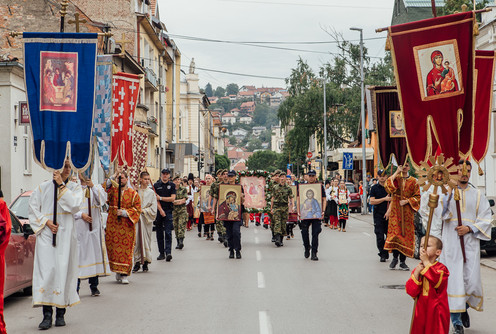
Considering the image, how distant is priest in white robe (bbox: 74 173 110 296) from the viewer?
11.1 meters

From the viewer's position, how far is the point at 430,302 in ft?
22.2

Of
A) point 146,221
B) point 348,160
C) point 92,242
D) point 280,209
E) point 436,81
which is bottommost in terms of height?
point 92,242

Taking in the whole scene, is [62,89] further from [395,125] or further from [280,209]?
[280,209]

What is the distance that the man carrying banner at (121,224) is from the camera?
1262cm

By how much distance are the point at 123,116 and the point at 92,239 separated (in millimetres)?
4502

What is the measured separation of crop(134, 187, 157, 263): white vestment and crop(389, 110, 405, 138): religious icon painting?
16.4 feet

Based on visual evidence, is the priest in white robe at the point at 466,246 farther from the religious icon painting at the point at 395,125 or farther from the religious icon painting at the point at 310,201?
the religious icon painting at the point at 310,201

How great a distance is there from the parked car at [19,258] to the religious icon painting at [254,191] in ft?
35.4

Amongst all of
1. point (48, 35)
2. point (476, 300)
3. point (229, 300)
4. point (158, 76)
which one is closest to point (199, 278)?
point (229, 300)

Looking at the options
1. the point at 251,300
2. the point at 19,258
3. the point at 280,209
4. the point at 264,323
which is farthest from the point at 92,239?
the point at 280,209

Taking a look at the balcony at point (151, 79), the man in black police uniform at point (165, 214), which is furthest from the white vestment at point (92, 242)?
the balcony at point (151, 79)

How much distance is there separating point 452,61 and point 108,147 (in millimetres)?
6560

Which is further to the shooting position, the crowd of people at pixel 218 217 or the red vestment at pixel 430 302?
the crowd of people at pixel 218 217

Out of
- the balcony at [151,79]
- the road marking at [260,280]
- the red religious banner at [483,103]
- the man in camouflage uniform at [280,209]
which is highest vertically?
the balcony at [151,79]
